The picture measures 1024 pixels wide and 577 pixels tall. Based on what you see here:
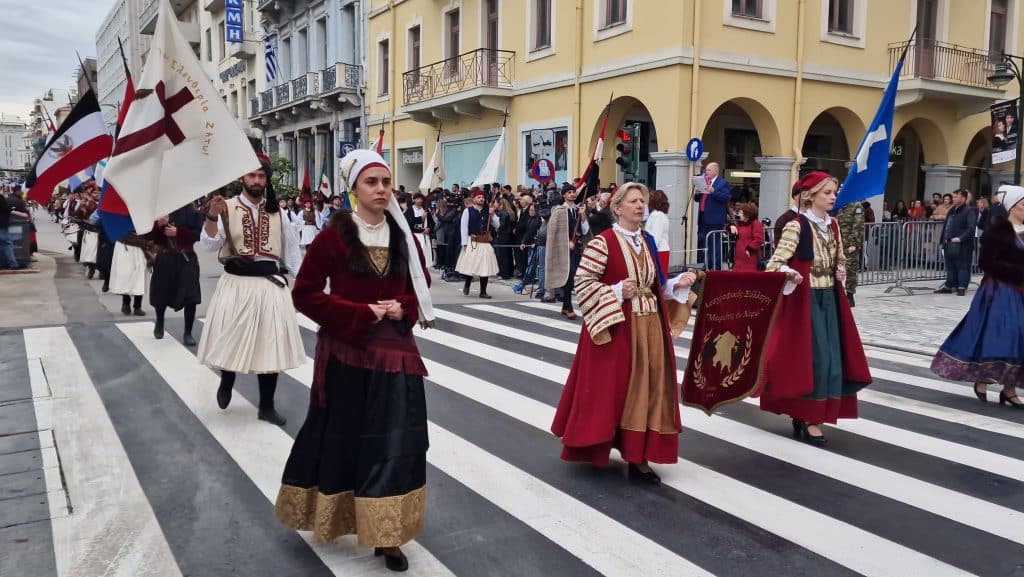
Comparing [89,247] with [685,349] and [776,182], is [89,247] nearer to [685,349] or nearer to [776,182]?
[685,349]

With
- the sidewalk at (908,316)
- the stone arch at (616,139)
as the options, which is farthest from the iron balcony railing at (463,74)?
the sidewalk at (908,316)

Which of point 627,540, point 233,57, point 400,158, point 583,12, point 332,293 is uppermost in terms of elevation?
point 233,57

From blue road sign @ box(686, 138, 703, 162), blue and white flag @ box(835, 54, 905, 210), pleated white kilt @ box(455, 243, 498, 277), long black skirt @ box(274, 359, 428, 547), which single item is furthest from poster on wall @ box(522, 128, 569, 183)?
long black skirt @ box(274, 359, 428, 547)

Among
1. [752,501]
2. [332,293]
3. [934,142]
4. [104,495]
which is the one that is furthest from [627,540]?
[934,142]

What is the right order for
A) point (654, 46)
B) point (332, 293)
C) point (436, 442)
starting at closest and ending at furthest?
point (332, 293), point (436, 442), point (654, 46)

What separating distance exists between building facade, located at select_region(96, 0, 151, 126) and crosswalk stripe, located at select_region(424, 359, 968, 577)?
58.3m

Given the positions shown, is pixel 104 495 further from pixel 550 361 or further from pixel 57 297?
pixel 57 297

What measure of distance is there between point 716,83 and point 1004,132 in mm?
5299

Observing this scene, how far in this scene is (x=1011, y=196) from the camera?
700cm

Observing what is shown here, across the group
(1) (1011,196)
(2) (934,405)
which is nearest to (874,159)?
(1) (1011,196)

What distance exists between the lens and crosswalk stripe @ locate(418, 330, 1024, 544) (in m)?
4.48

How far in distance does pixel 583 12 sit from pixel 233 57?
99.6 feet

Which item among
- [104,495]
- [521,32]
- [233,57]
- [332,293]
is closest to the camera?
[332,293]

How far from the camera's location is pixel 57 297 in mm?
13484
